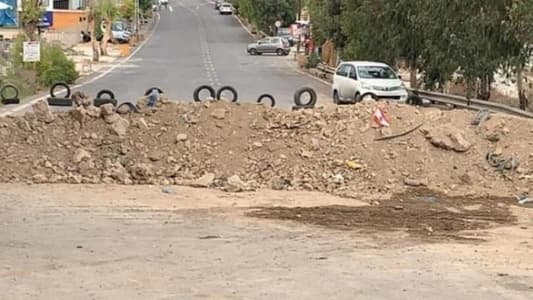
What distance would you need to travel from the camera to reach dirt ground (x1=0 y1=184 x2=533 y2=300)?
10516mm

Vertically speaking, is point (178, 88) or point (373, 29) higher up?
point (373, 29)

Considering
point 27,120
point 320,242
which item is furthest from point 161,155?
point 320,242

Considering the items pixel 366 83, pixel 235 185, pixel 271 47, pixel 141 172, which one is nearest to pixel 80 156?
pixel 141 172

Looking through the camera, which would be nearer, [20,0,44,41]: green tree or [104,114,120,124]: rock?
[104,114,120,124]: rock

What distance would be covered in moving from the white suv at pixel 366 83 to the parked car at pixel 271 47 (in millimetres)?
45458

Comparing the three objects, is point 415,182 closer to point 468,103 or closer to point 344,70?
point 468,103

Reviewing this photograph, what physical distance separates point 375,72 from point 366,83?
44.9 inches

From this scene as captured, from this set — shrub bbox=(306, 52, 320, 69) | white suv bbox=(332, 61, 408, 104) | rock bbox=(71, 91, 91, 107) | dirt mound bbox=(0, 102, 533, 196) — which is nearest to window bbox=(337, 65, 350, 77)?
white suv bbox=(332, 61, 408, 104)

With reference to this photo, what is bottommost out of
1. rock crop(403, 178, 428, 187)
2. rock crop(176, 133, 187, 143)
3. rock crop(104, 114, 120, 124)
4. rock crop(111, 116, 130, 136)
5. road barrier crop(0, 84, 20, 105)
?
road barrier crop(0, 84, 20, 105)

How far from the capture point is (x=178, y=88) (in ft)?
152

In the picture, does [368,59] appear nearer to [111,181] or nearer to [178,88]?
[178,88]

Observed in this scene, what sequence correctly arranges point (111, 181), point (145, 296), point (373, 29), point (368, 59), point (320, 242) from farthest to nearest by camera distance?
point (368, 59), point (373, 29), point (111, 181), point (320, 242), point (145, 296)

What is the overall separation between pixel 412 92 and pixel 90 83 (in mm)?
18415

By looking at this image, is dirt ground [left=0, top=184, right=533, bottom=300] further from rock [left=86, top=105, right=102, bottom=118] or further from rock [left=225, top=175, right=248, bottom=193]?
rock [left=86, top=105, right=102, bottom=118]
